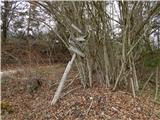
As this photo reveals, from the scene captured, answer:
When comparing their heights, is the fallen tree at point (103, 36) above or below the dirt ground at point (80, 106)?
above

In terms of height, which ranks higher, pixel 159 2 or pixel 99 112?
pixel 159 2

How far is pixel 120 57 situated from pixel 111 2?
1263 mm

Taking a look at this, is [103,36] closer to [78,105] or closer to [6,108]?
[78,105]

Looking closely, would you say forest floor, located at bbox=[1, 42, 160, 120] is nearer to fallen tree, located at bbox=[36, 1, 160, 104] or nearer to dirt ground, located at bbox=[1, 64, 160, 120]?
dirt ground, located at bbox=[1, 64, 160, 120]

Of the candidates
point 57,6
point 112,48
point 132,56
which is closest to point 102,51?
point 112,48

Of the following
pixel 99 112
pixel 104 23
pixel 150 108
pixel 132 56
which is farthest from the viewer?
pixel 132 56

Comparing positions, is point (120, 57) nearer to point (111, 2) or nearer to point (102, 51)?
point (102, 51)

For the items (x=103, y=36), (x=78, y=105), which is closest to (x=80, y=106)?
(x=78, y=105)

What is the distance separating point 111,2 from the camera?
793 cm

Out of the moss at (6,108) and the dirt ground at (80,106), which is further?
the moss at (6,108)

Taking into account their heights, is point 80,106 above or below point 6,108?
above

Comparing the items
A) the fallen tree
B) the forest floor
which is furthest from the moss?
the fallen tree

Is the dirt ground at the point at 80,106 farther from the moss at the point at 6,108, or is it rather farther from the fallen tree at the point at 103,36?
the fallen tree at the point at 103,36

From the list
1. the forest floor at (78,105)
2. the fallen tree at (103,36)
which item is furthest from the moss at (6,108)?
the fallen tree at (103,36)
